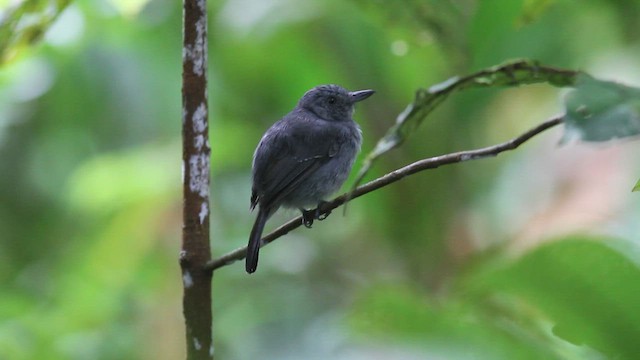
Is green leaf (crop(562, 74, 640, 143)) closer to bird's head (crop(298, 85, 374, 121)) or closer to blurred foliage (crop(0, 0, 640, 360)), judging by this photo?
blurred foliage (crop(0, 0, 640, 360))

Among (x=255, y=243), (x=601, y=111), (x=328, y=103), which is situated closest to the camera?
(x=601, y=111)

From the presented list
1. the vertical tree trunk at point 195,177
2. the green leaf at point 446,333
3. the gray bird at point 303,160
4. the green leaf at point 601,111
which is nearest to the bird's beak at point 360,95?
the gray bird at point 303,160

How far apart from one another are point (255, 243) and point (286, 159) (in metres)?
1.09

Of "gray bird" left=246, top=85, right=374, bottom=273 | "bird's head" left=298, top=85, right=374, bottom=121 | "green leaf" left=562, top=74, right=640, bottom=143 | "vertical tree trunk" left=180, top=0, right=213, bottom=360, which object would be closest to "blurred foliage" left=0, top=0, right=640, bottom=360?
"bird's head" left=298, top=85, right=374, bottom=121

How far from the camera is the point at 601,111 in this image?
1.16 metres

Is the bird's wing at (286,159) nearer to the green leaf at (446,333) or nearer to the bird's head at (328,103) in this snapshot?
the bird's head at (328,103)

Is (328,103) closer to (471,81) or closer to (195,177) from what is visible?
(195,177)

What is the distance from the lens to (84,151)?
5.10 meters

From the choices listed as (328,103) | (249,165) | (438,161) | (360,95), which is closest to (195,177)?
(438,161)

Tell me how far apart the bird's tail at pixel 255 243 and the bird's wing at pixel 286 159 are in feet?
0.59

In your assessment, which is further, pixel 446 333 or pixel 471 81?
pixel 471 81

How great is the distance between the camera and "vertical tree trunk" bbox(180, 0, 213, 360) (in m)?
1.95

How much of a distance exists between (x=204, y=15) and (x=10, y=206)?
3.31m

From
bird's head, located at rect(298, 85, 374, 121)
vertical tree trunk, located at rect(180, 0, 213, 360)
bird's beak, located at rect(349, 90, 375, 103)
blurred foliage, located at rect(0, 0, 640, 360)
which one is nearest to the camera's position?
vertical tree trunk, located at rect(180, 0, 213, 360)
